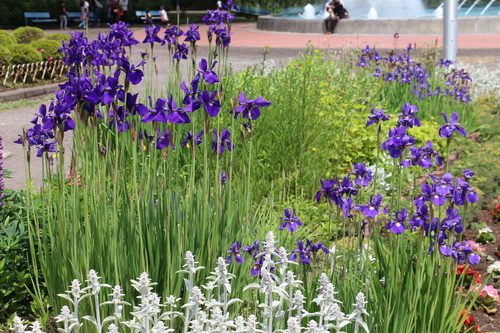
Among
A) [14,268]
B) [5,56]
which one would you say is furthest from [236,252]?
[5,56]

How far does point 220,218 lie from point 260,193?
1.73 metres

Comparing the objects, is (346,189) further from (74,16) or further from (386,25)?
(74,16)

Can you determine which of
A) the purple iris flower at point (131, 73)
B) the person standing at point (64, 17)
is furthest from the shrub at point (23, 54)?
→ the person standing at point (64, 17)

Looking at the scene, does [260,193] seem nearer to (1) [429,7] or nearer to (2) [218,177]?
(2) [218,177]

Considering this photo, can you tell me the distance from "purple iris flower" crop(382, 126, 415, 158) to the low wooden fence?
33.4 feet

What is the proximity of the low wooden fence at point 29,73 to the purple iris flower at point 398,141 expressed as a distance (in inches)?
401

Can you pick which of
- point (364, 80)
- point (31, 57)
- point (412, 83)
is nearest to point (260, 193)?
point (364, 80)

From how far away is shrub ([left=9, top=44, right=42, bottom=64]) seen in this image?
11891 mm

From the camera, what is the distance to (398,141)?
2330 mm

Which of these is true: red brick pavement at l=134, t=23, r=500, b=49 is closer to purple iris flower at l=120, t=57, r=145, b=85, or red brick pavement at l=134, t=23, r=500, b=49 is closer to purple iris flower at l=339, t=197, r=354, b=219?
purple iris flower at l=120, t=57, r=145, b=85

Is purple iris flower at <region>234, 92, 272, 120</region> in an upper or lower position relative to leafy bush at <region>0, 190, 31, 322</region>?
upper


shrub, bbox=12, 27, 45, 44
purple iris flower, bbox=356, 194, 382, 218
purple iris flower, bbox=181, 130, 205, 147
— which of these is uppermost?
shrub, bbox=12, 27, 45, 44

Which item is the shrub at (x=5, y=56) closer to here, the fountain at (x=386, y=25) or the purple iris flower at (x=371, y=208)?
the purple iris flower at (x=371, y=208)

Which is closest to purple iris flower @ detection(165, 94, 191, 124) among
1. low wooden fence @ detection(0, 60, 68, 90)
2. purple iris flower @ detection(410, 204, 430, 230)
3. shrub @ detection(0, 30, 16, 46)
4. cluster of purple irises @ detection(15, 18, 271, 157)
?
cluster of purple irises @ detection(15, 18, 271, 157)
